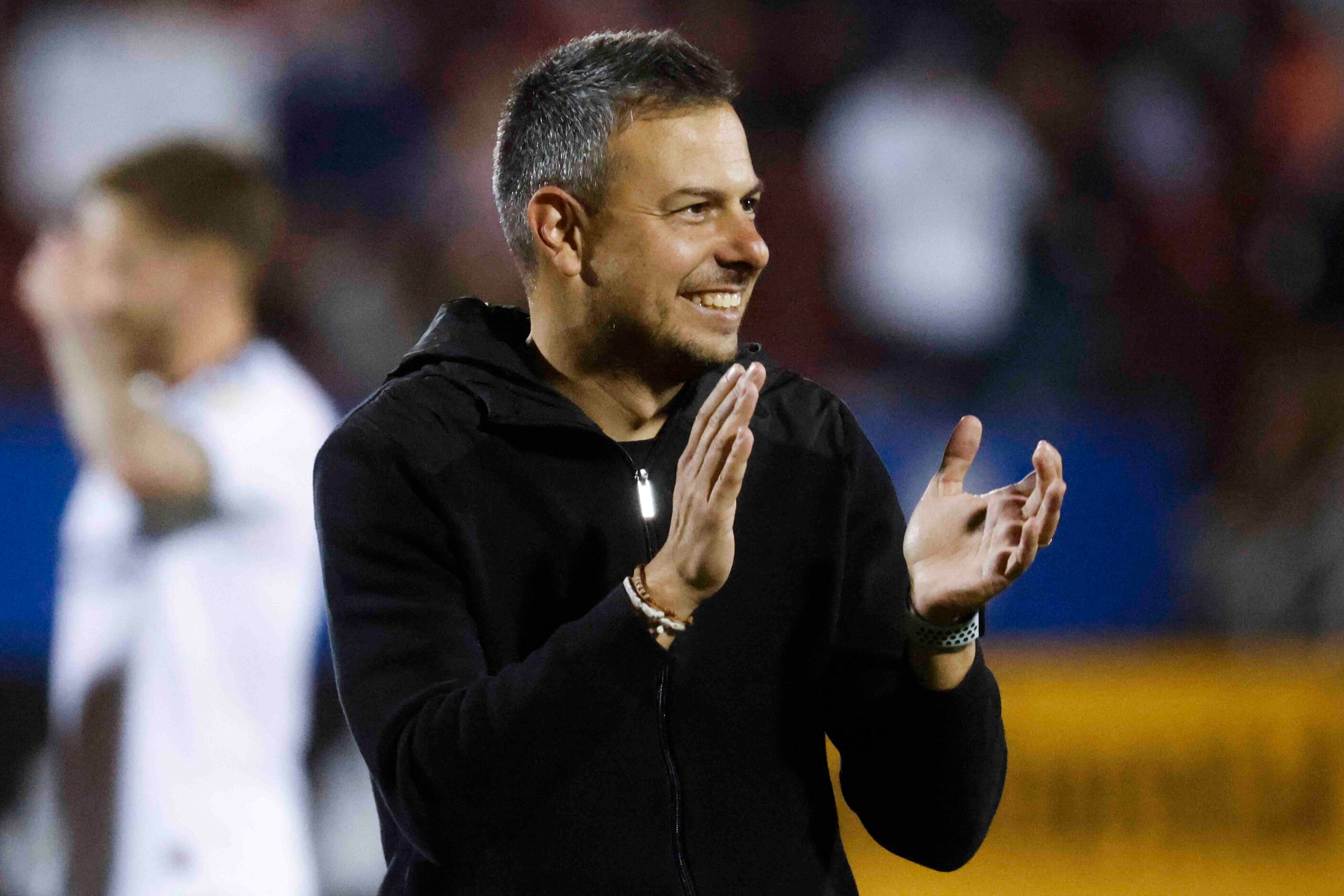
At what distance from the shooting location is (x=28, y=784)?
9.13 feet

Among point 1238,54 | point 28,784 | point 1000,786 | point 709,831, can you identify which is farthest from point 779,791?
point 1238,54

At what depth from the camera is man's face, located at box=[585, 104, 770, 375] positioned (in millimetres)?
1294

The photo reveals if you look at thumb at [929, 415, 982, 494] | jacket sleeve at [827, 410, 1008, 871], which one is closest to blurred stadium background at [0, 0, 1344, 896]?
jacket sleeve at [827, 410, 1008, 871]

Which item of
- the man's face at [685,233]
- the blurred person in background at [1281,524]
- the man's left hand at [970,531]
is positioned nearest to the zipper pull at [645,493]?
the man's face at [685,233]

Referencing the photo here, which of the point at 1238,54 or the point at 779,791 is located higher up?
the point at 1238,54

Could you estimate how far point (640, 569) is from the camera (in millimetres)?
1112

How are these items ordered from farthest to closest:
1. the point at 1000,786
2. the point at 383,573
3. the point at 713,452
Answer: the point at 1000,786 → the point at 383,573 → the point at 713,452

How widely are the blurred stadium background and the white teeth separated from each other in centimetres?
169

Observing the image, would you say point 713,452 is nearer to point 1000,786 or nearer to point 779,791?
point 779,791

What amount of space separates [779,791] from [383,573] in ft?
1.23

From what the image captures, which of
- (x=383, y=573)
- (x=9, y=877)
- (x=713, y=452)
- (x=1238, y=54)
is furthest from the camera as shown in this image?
(x=1238, y=54)

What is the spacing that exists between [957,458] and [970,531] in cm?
7

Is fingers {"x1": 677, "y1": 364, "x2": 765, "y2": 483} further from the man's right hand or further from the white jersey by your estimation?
the white jersey

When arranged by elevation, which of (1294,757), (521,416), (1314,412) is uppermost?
(521,416)
